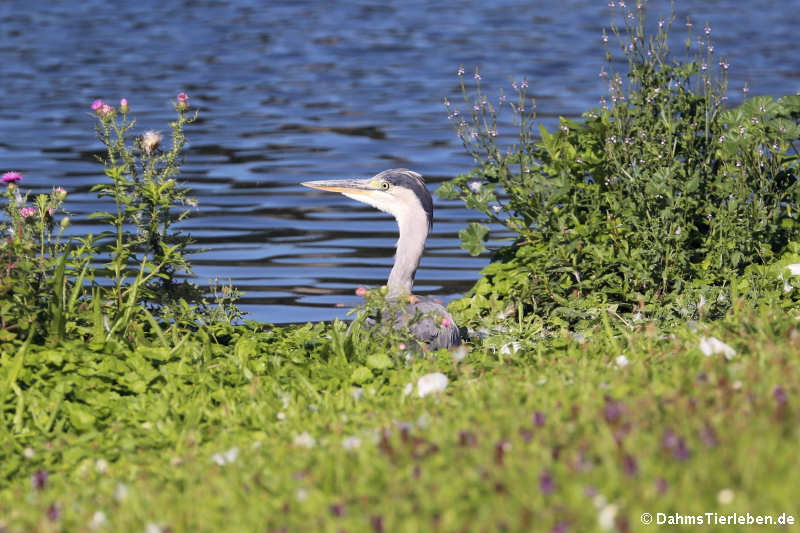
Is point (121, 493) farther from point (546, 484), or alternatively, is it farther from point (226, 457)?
point (546, 484)

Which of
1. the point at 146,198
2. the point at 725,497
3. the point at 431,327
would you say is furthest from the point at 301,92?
the point at 725,497

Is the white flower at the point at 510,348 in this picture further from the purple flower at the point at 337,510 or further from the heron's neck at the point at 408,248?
the purple flower at the point at 337,510

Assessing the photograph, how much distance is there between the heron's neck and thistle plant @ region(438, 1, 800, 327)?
2.07 ft

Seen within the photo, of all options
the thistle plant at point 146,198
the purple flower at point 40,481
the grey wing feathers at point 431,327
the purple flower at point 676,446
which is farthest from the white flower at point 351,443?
the thistle plant at point 146,198

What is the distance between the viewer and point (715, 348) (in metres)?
5.75

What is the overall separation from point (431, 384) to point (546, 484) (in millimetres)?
2047

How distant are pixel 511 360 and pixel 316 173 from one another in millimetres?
8085

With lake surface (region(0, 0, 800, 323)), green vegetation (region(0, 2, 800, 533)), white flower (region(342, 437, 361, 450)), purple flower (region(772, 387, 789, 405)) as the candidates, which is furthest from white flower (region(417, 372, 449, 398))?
purple flower (region(772, 387, 789, 405))

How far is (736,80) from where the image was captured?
21.5 m

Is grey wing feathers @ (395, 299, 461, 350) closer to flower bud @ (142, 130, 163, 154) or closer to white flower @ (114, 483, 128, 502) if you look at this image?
flower bud @ (142, 130, 163, 154)

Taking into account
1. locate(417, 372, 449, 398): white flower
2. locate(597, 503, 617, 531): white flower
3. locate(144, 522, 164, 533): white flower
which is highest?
locate(597, 503, 617, 531): white flower

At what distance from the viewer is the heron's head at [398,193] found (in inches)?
301

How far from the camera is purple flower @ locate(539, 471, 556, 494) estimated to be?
3947 mm

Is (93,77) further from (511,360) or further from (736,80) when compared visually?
(511,360)
